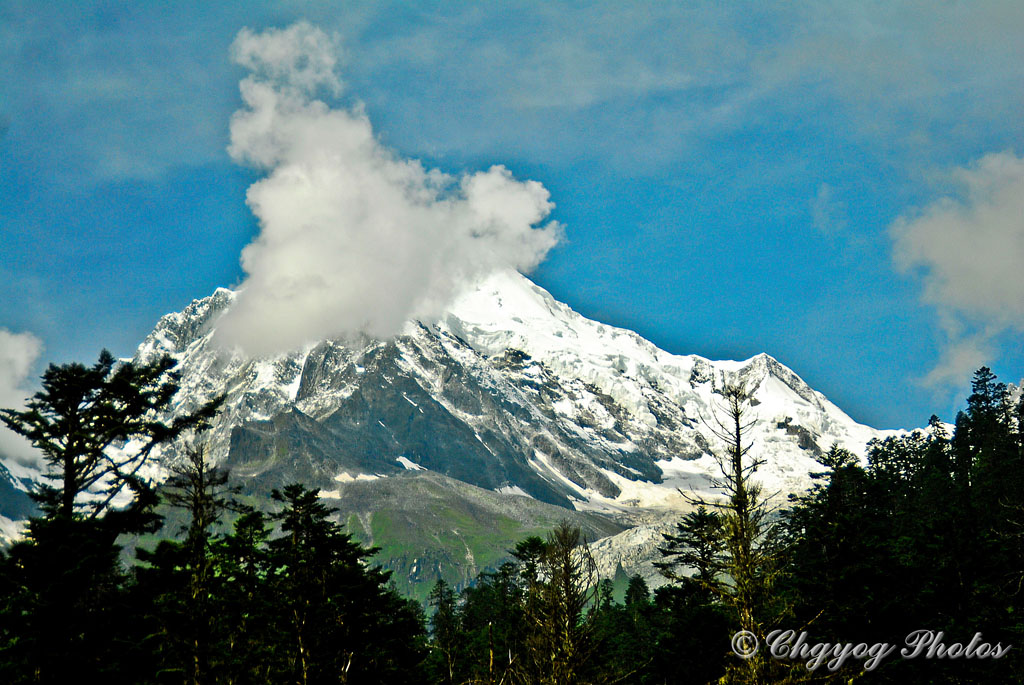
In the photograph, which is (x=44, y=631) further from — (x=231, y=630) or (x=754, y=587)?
(x=754, y=587)

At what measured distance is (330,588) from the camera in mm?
47906

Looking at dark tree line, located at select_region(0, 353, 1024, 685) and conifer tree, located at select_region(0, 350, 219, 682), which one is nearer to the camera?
dark tree line, located at select_region(0, 353, 1024, 685)

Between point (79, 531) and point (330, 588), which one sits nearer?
point (79, 531)

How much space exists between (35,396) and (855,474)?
2270 inches

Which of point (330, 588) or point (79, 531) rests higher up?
point (79, 531)

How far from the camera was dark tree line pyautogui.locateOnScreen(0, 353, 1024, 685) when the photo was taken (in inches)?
1174

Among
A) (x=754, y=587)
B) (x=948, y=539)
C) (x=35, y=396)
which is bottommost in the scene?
(x=754, y=587)

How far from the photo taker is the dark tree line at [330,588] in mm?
29828

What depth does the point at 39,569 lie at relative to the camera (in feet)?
119

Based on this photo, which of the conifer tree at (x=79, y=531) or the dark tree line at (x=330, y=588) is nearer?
the dark tree line at (x=330, y=588)

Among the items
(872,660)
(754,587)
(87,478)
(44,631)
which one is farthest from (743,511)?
(87,478)

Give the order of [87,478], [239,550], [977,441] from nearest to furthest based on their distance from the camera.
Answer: [87,478]
[239,550]
[977,441]

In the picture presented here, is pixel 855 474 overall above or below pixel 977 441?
below

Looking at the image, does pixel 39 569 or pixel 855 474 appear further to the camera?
pixel 855 474
